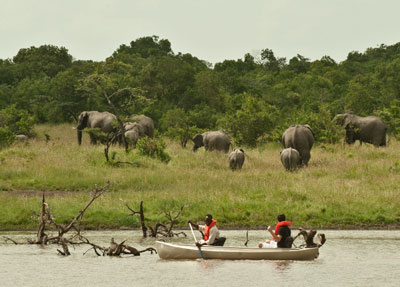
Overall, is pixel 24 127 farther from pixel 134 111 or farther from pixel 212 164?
pixel 212 164

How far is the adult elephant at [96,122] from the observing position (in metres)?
52.1

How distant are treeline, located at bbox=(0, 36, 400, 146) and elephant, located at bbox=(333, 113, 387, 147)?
1094 millimetres

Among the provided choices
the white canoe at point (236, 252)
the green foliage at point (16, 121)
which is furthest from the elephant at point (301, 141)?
the green foliage at point (16, 121)

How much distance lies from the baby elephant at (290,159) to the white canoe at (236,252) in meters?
17.3

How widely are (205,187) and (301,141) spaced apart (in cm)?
933

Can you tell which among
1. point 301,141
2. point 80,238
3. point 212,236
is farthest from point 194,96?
point 212,236

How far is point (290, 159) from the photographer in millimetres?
40562

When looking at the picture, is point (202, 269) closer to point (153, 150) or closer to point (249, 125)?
point (153, 150)

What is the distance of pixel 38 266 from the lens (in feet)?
75.5

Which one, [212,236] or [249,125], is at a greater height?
[249,125]

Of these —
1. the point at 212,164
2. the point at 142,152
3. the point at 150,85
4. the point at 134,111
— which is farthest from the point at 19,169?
the point at 150,85

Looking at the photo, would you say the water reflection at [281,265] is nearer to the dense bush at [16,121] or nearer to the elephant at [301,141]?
the elephant at [301,141]

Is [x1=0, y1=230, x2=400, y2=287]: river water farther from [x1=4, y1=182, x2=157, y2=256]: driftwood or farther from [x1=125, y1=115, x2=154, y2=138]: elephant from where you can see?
[x1=125, y1=115, x2=154, y2=138]: elephant

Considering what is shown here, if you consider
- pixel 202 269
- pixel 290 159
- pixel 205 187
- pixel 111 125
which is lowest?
pixel 202 269
